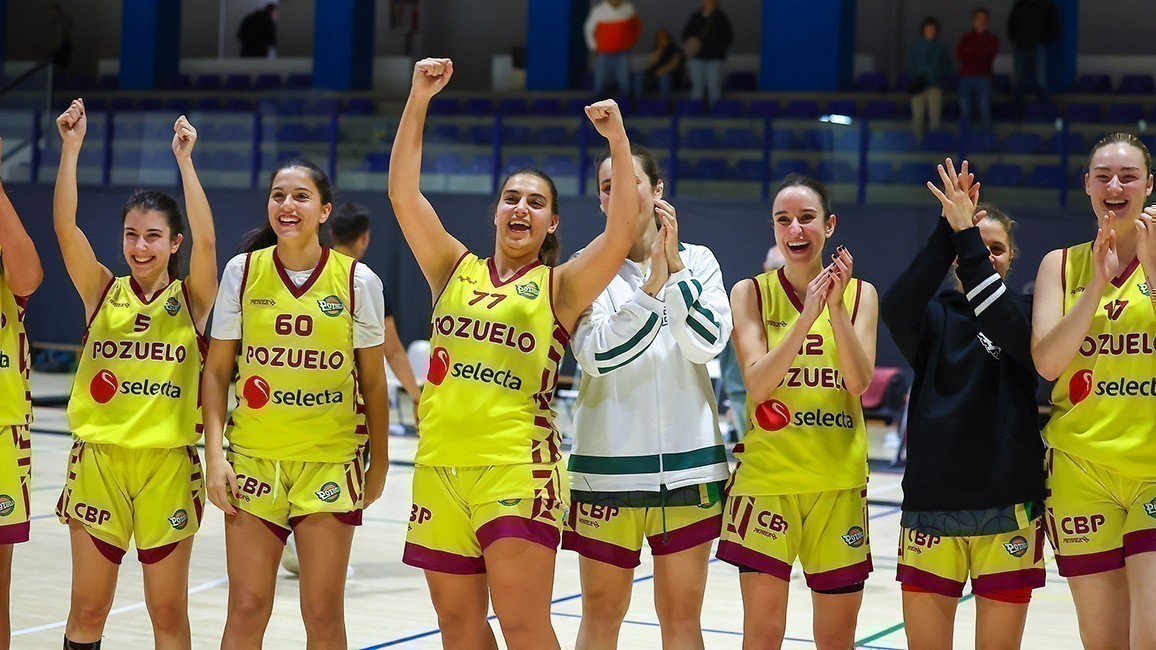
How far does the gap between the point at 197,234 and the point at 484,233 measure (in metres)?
12.7

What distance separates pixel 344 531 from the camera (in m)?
4.54

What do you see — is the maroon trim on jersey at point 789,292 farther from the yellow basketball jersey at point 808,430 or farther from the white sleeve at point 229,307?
the white sleeve at point 229,307

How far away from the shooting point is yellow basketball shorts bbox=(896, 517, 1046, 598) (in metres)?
4.19

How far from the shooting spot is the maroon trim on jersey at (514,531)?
407cm

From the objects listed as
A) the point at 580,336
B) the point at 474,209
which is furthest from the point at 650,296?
the point at 474,209

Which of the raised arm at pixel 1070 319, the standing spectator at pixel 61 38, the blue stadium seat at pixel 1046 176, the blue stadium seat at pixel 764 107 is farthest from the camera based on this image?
the standing spectator at pixel 61 38

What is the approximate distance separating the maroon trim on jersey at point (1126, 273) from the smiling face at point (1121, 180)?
142mm

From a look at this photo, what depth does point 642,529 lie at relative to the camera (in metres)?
4.45

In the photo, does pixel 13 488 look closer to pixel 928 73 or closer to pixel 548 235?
pixel 548 235

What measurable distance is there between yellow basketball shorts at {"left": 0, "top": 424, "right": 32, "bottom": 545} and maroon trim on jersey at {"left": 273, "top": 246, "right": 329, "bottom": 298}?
113cm

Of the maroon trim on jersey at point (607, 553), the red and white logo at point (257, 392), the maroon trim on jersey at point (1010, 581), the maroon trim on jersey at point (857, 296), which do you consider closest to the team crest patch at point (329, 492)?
the red and white logo at point (257, 392)

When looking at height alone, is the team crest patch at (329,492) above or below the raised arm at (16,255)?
below

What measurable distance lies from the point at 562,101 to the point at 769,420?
645 inches

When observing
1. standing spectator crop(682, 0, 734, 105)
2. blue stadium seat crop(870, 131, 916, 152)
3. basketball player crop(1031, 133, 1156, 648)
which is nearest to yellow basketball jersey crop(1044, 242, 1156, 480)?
basketball player crop(1031, 133, 1156, 648)
